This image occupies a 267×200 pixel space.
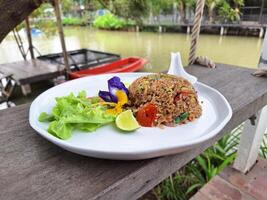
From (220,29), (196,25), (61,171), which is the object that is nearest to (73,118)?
(61,171)

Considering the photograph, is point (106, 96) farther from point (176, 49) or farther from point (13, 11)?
point (176, 49)

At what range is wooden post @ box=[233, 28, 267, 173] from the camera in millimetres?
1186

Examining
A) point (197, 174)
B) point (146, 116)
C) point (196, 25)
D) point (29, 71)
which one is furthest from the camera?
point (29, 71)

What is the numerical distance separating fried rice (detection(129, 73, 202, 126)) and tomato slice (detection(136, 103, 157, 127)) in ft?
0.04

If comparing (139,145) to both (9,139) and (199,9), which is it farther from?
(199,9)

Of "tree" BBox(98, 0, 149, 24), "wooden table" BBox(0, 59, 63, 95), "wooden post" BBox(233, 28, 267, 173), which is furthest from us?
"tree" BBox(98, 0, 149, 24)

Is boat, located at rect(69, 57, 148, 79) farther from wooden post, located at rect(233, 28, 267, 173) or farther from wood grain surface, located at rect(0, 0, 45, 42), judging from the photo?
wooden post, located at rect(233, 28, 267, 173)

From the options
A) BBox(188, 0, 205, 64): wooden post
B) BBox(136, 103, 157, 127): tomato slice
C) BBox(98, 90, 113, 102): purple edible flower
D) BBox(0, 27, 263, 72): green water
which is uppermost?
BBox(188, 0, 205, 64): wooden post

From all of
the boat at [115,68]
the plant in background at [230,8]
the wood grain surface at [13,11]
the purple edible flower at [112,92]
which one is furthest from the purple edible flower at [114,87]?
the plant in background at [230,8]

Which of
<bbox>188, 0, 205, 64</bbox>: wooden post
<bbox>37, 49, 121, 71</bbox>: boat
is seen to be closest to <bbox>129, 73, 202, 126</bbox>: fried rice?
<bbox>188, 0, 205, 64</bbox>: wooden post

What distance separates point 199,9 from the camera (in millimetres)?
890

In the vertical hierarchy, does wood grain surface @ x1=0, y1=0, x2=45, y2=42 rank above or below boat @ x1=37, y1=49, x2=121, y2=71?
above

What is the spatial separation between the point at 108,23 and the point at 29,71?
1112cm

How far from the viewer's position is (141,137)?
0.46 meters
